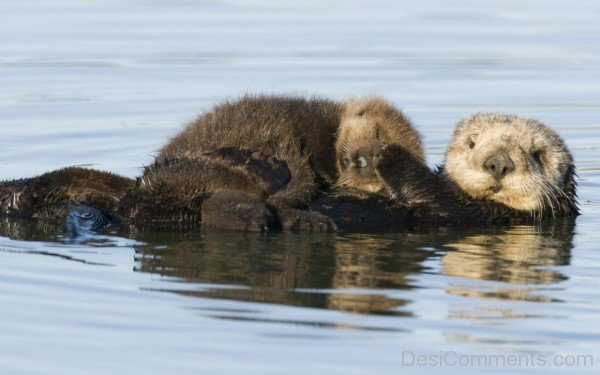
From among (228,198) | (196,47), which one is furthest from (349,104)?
(196,47)

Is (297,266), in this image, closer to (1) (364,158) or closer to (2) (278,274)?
(2) (278,274)

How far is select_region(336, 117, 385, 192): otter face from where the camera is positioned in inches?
280

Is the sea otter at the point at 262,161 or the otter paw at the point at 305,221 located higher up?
the sea otter at the point at 262,161

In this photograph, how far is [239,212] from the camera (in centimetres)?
661

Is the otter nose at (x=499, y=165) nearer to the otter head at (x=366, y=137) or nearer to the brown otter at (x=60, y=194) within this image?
the otter head at (x=366, y=137)

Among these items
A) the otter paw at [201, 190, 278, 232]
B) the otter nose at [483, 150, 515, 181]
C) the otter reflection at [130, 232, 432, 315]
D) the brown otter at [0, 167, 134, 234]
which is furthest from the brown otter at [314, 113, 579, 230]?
the brown otter at [0, 167, 134, 234]

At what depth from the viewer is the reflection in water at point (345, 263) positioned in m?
5.68

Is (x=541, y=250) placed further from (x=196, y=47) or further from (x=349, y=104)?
(x=196, y=47)

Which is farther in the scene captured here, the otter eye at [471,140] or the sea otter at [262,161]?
the otter eye at [471,140]

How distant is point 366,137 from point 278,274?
137 cm

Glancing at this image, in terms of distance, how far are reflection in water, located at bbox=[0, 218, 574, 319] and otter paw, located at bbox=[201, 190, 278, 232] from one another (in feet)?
0.27

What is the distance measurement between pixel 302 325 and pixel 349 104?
2.46 meters

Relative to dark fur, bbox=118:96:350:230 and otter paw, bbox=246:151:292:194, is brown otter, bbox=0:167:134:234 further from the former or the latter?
otter paw, bbox=246:151:292:194

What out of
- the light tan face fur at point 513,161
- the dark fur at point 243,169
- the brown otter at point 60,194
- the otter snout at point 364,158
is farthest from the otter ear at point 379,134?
the brown otter at point 60,194
